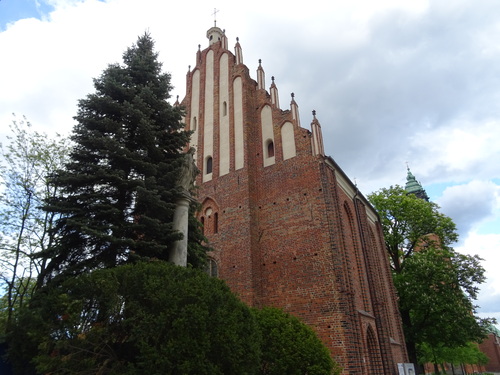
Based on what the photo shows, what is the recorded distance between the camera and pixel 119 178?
848 cm

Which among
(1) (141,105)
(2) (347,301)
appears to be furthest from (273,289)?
(1) (141,105)

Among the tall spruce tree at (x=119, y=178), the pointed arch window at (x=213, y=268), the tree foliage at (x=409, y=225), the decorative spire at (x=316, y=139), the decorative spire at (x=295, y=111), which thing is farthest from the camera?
the tree foliage at (x=409, y=225)

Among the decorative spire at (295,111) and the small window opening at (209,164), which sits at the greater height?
the decorative spire at (295,111)

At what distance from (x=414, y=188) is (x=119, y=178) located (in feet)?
178

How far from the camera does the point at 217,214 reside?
16031mm

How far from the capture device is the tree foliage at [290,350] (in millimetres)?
8578

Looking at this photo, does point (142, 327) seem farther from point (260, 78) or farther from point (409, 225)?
point (409, 225)

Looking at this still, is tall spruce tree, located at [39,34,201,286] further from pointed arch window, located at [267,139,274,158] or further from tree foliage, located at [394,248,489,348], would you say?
tree foliage, located at [394,248,489,348]

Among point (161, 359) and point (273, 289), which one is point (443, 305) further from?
point (161, 359)

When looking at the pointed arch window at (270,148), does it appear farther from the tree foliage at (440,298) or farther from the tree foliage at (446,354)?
the tree foliage at (446,354)

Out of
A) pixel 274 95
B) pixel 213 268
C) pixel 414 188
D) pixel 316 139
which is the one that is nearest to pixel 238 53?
pixel 274 95

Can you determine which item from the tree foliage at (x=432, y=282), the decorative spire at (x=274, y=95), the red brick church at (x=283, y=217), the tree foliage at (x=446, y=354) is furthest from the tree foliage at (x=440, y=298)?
the decorative spire at (x=274, y=95)

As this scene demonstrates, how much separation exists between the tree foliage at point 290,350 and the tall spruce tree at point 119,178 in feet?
9.11

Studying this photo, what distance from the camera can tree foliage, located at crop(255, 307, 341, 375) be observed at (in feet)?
28.1
